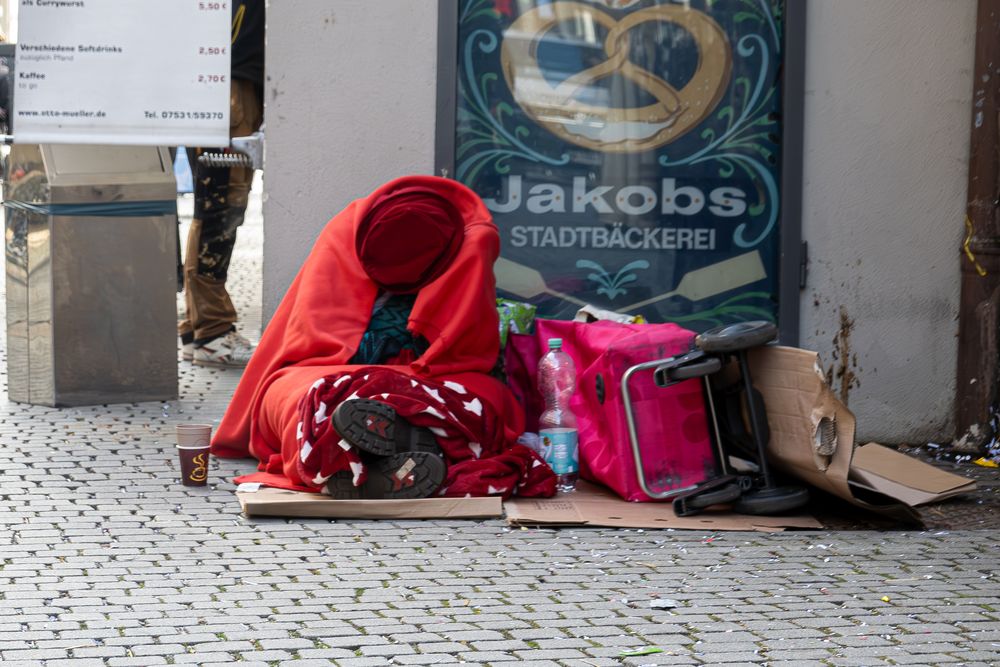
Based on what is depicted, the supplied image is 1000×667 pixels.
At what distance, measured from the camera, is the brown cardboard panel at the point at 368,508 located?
5199 millimetres

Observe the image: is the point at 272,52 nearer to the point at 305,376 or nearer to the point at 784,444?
the point at 305,376

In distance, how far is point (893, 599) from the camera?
4316 millimetres

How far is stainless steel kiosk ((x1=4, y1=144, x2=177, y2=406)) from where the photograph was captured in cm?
700

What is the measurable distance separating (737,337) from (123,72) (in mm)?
3108

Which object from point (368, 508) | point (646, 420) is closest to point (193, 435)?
point (368, 508)

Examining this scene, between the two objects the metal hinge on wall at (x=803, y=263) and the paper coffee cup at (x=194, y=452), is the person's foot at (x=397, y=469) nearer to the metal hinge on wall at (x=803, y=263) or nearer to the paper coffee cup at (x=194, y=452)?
the paper coffee cup at (x=194, y=452)

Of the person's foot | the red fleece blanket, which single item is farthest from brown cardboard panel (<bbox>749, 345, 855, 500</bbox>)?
the person's foot

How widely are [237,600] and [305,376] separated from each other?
1.74 metres

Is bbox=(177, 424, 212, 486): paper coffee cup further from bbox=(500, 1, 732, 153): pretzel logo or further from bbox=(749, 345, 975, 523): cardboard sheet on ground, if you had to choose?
bbox=(500, 1, 732, 153): pretzel logo

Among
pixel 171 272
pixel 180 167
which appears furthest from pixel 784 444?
pixel 180 167

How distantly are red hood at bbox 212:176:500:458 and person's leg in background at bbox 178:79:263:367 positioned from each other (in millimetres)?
2187

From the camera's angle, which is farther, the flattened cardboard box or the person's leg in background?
the person's leg in background

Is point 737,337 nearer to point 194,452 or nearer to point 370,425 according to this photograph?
point 370,425

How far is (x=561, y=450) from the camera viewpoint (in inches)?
225
